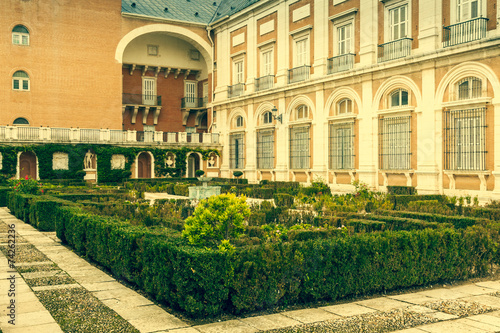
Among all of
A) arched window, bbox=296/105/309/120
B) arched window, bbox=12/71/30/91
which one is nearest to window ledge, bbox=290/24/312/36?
arched window, bbox=296/105/309/120

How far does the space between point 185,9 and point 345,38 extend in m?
18.0

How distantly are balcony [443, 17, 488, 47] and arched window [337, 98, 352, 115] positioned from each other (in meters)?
6.21

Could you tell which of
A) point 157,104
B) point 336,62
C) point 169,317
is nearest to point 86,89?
point 157,104

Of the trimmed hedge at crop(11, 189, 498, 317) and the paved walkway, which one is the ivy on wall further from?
the trimmed hedge at crop(11, 189, 498, 317)

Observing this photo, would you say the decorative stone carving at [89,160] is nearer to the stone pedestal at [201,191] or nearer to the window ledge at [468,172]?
the stone pedestal at [201,191]

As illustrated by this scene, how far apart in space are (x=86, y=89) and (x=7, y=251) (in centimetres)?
2756

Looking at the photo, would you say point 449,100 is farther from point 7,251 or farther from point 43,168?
point 43,168

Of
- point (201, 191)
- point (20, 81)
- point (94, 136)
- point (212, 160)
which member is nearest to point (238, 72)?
point (212, 160)

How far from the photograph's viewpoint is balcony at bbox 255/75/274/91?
103 feet

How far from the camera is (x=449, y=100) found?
20469 mm

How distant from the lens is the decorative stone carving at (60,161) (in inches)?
1264

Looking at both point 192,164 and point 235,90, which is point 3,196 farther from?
point 192,164

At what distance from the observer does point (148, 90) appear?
4097 cm

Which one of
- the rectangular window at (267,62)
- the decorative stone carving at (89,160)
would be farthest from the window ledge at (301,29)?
the decorative stone carving at (89,160)
